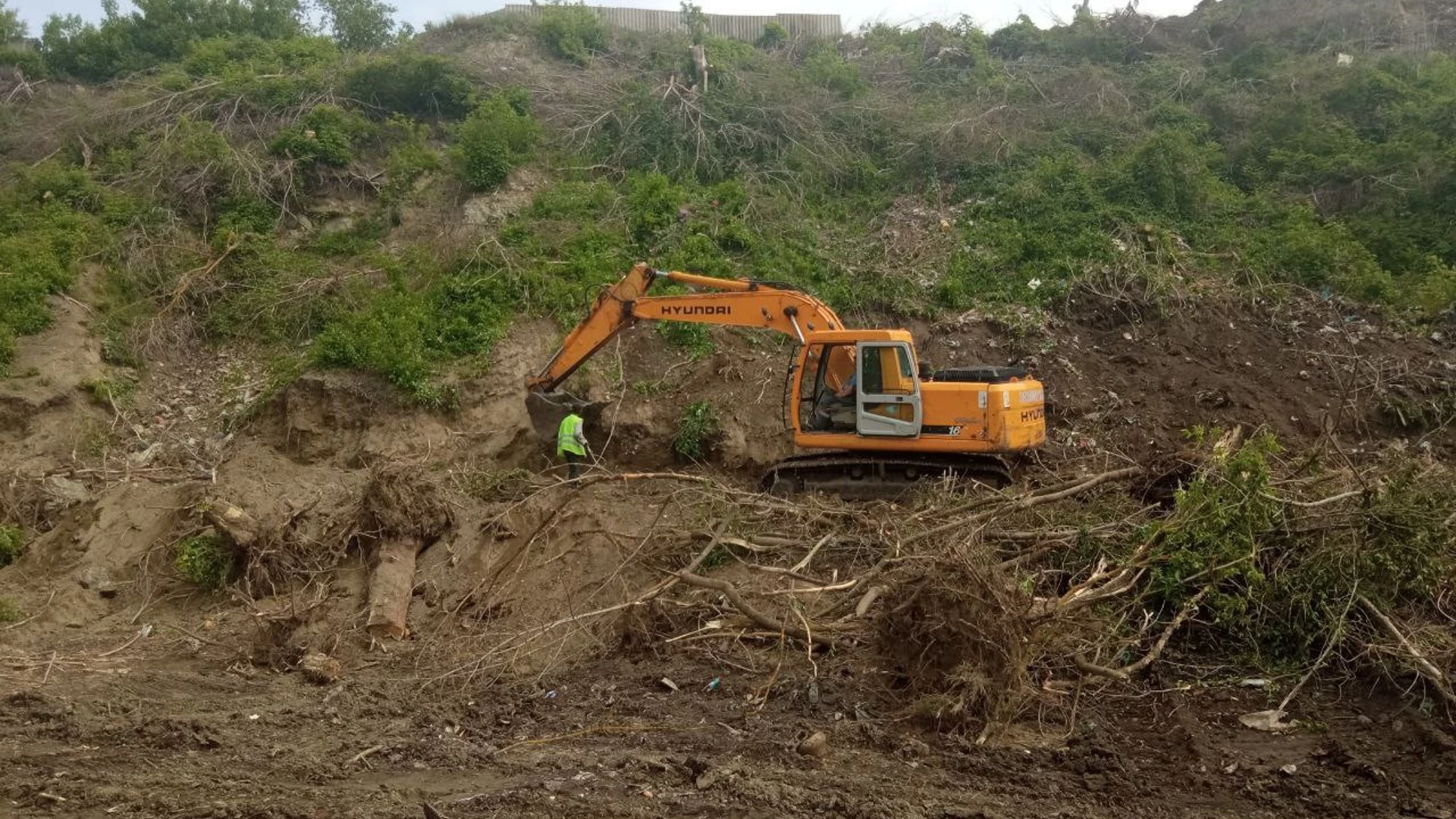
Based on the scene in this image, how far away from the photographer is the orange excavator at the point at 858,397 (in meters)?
10.0

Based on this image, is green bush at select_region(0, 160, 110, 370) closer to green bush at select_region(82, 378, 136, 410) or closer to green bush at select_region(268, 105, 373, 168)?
green bush at select_region(82, 378, 136, 410)

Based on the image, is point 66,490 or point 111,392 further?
point 111,392

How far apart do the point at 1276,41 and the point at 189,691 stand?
22.0 m

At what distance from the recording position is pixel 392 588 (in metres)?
8.27

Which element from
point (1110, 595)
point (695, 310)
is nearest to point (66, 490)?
point (695, 310)

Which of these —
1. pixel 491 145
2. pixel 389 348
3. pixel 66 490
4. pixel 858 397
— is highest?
pixel 491 145

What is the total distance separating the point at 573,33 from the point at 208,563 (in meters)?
15.1

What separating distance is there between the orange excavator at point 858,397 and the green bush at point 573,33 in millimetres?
11332

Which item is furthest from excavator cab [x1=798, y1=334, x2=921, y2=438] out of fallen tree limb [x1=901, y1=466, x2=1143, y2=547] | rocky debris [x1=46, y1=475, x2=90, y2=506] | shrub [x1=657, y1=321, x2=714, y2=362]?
rocky debris [x1=46, y1=475, x2=90, y2=506]

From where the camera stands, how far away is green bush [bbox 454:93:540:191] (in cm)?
1627

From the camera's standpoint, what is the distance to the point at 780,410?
501 inches

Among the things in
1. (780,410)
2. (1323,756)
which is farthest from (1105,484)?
(780,410)

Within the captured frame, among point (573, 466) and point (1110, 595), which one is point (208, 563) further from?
point (1110, 595)

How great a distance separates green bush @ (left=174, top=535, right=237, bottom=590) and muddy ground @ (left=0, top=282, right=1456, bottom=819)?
0.18 meters
